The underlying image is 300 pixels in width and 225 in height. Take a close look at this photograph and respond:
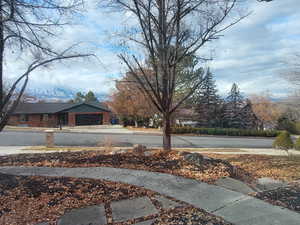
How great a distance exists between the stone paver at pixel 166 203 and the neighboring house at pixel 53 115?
35168 mm

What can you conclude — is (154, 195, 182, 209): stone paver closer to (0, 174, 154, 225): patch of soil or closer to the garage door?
(0, 174, 154, 225): patch of soil

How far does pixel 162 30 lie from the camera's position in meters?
5.87

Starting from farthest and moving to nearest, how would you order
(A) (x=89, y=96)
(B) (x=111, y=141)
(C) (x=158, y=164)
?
(A) (x=89, y=96) < (B) (x=111, y=141) < (C) (x=158, y=164)

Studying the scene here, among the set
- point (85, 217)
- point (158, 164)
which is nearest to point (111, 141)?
point (158, 164)

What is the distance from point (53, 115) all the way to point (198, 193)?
37.0 m

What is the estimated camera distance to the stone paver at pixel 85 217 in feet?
8.80

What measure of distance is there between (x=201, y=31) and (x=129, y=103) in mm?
23222

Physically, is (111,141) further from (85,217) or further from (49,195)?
(85,217)

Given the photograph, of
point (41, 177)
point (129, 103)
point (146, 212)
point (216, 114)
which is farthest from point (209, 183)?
point (216, 114)

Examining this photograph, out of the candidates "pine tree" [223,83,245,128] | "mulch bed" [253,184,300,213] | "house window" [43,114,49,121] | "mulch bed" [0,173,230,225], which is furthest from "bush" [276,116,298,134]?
"house window" [43,114,49,121]

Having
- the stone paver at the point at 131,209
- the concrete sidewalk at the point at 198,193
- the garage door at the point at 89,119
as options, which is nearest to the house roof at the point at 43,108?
the garage door at the point at 89,119

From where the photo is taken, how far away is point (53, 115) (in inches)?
1415

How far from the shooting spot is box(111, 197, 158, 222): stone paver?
2834mm

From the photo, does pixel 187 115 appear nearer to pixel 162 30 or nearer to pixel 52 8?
pixel 162 30
